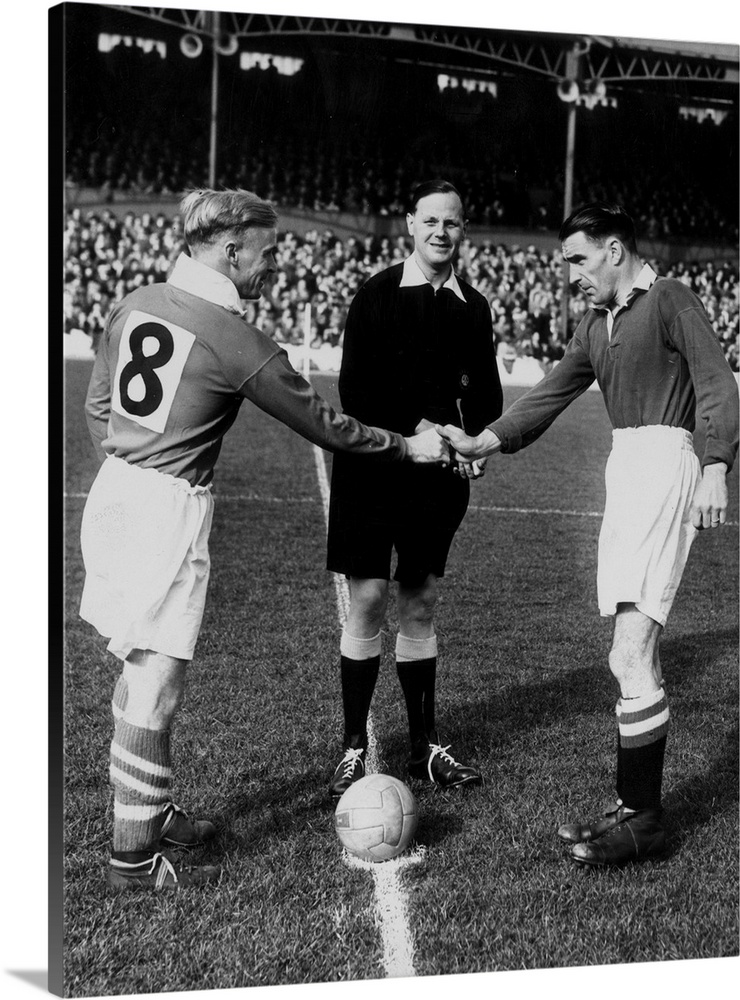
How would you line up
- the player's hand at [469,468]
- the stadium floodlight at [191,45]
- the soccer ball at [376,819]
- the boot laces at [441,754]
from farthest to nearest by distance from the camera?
the boot laces at [441,754] → the player's hand at [469,468] → the soccer ball at [376,819] → the stadium floodlight at [191,45]

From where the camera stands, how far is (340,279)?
4348 mm

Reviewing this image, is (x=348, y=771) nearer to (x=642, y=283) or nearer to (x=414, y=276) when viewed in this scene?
(x=414, y=276)

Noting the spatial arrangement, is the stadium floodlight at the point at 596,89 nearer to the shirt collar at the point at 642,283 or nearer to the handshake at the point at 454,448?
the shirt collar at the point at 642,283

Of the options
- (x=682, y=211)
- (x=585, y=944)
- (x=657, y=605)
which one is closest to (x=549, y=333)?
(x=682, y=211)

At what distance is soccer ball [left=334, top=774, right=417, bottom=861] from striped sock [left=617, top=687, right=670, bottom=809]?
74 centimetres

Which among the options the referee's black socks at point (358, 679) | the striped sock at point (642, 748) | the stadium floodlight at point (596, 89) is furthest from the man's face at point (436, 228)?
the striped sock at point (642, 748)

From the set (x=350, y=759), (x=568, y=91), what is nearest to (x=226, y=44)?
(x=568, y=91)

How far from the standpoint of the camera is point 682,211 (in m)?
4.54

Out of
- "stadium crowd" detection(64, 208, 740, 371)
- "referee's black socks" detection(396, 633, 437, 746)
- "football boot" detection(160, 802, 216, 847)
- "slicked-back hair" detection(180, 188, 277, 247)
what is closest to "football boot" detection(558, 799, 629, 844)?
"referee's black socks" detection(396, 633, 437, 746)

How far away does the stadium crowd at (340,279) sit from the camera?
155 inches

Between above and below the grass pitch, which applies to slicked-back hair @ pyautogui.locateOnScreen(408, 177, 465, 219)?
above

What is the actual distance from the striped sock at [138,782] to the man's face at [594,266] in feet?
6.55

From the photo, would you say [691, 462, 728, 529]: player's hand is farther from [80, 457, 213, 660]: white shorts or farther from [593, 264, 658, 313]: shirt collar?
[80, 457, 213, 660]: white shorts

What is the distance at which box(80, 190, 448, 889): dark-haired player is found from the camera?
3787 mm
